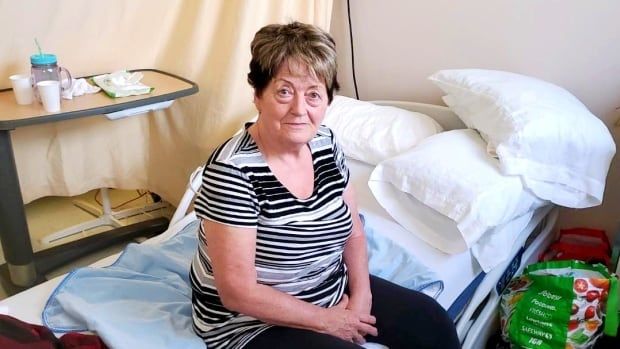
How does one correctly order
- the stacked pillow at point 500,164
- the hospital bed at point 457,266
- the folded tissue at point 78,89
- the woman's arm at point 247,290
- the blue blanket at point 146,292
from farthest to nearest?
the folded tissue at point 78,89, the stacked pillow at point 500,164, the hospital bed at point 457,266, the blue blanket at point 146,292, the woman's arm at point 247,290

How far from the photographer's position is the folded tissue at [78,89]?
1.99m

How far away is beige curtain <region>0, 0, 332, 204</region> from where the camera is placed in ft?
7.12

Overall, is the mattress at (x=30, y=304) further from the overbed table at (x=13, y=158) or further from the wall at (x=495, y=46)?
the wall at (x=495, y=46)

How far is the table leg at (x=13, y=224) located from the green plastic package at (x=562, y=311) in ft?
5.46

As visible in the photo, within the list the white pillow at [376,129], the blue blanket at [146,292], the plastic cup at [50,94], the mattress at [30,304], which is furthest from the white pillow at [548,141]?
the plastic cup at [50,94]

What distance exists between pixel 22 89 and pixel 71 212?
1.07 m

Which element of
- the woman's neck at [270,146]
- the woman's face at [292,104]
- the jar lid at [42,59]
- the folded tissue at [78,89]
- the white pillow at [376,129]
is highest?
the woman's face at [292,104]

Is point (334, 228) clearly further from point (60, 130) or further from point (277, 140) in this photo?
point (60, 130)

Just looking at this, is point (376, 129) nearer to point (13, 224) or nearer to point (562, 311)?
point (562, 311)

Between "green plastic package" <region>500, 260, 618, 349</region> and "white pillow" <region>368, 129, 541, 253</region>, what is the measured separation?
0.84ft

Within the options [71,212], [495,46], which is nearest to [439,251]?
[495,46]

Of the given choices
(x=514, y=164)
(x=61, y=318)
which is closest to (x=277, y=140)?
(x=61, y=318)

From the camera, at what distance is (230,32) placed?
2.29 metres

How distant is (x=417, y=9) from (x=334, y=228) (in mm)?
1289
